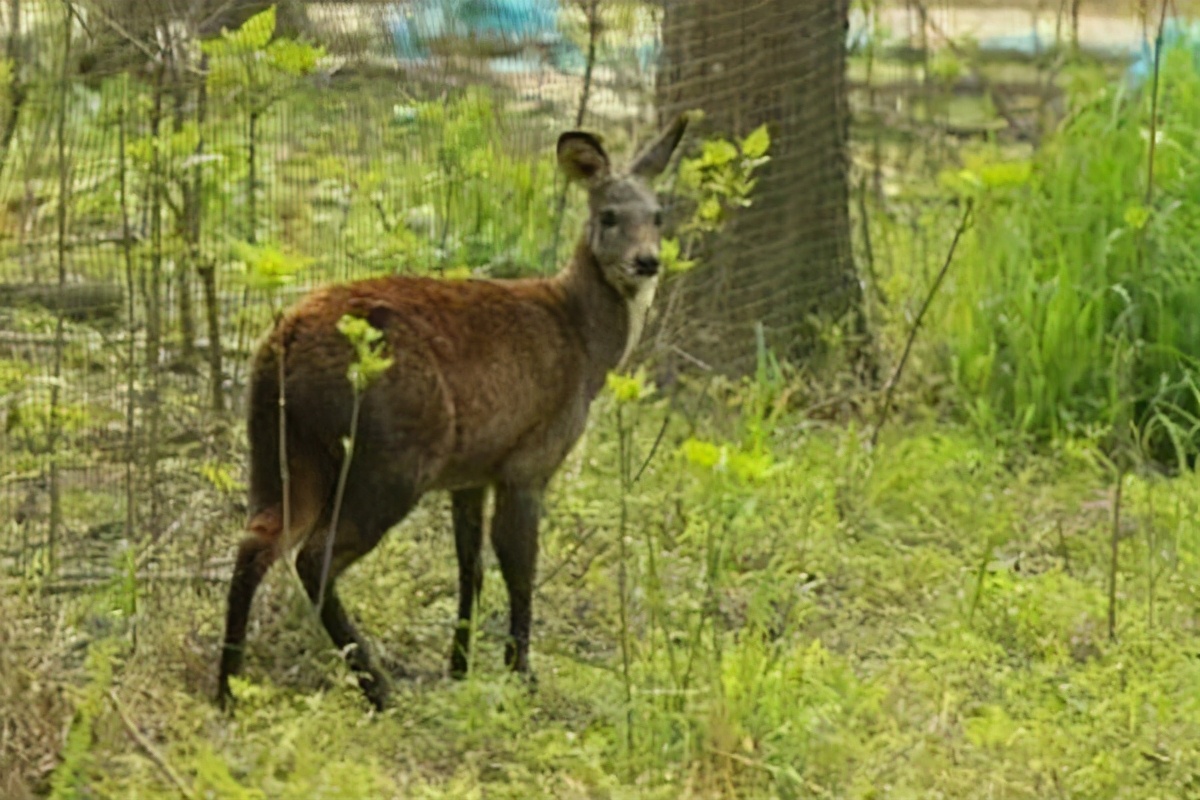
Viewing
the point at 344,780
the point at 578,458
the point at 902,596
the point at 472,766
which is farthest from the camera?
the point at 578,458

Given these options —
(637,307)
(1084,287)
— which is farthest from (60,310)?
(1084,287)

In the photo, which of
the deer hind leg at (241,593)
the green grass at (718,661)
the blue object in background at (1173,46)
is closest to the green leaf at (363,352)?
the deer hind leg at (241,593)

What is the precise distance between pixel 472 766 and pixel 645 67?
10.2 ft

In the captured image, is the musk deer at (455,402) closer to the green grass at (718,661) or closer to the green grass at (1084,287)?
the green grass at (718,661)

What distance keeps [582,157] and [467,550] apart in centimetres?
122

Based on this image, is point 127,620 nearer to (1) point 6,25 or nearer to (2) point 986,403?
A: (1) point 6,25

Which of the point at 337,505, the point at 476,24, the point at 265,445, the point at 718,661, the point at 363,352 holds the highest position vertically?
the point at 476,24

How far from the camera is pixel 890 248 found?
29.2ft

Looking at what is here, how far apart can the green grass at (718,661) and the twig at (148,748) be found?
0.03 meters

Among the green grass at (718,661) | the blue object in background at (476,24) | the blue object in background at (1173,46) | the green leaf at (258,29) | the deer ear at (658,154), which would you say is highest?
the green leaf at (258,29)

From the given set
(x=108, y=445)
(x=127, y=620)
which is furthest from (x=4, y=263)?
(x=127, y=620)

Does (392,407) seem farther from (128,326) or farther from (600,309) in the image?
(600,309)

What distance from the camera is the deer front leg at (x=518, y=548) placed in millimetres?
5668

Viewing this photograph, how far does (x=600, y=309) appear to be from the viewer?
6043 mm
